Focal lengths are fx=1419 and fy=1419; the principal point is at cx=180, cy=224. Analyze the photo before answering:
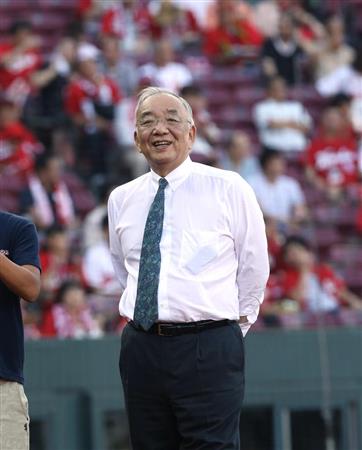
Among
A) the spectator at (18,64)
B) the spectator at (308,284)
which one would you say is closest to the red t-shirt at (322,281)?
the spectator at (308,284)

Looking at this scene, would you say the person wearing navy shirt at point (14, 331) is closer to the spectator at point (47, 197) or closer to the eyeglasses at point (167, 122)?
the eyeglasses at point (167, 122)

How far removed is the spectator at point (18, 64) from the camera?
12.8 metres

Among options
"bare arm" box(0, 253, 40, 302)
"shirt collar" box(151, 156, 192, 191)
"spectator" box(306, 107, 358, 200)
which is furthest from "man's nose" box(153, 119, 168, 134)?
"spectator" box(306, 107, 358, 200)

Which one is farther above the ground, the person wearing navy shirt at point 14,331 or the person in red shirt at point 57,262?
the person in red shirt at point 57,262

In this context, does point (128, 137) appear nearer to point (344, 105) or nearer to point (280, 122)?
point (280, 122)

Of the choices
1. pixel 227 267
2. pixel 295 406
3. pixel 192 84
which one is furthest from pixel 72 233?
pixel 227 267

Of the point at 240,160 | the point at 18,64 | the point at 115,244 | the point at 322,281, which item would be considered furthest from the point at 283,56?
the point at 115,244

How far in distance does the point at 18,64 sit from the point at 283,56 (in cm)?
309

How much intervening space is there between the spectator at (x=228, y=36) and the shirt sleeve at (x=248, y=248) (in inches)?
379

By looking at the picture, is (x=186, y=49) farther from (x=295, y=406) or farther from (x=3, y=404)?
(x=3, y=404)

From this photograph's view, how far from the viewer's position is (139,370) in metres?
5.16

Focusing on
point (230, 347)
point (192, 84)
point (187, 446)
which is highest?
point (192, 84)

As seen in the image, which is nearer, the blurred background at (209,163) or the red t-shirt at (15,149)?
the blurred background at (209,163)

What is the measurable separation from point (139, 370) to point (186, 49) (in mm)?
9990
